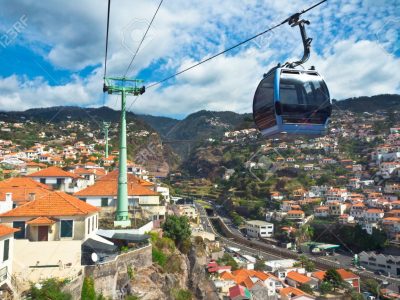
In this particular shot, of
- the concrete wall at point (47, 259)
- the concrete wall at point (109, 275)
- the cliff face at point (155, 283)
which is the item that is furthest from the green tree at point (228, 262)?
the concrete wall at point (47, 259)

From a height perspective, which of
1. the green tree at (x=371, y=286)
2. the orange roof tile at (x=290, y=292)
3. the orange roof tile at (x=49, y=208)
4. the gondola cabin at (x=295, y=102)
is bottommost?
the green tree at (x=371, y=286)

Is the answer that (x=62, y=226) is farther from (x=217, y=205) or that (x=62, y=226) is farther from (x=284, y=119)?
(x=217, y=205)

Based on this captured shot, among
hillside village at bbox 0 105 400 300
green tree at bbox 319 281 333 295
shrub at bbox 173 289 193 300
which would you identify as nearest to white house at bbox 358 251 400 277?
hillside village at bbox 0 105 400 300

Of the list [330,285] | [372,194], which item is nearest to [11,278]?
[330,285]

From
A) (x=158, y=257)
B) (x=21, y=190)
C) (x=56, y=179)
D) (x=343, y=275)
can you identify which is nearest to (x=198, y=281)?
(x=158, y=257)

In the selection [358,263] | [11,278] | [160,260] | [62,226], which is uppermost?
[62,226]

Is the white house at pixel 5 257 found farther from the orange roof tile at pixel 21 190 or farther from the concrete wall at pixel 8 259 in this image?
the orange roof tile at pixel 21 190

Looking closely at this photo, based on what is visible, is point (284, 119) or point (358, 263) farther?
point (358, 263)

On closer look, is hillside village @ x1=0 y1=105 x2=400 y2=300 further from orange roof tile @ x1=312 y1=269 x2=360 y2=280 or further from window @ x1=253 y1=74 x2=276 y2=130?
window @ x1=253 y1=74 x2=276 y2=130
